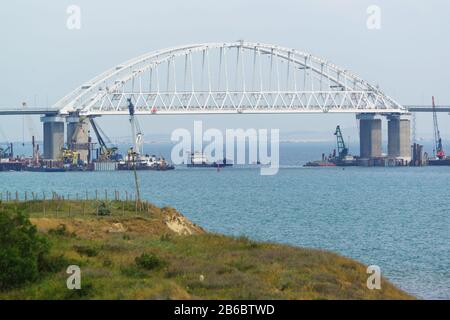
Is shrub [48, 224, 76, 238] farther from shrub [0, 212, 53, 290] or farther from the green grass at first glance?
shrub [0, 212, 53, 290]

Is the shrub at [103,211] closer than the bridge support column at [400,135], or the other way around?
the shrub at [103,211]

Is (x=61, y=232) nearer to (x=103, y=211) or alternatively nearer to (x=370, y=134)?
(x=103, y=211)

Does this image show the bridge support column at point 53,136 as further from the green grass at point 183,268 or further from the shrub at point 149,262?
the shrub at point 149,262

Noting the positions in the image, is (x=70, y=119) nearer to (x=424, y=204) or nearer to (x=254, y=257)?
(x=424, y=204)

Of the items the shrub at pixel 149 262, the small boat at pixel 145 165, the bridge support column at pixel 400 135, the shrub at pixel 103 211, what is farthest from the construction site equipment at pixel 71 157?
the shrub at pixel 149 262

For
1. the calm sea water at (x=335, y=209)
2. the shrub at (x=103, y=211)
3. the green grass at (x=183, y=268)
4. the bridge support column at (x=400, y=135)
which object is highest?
the bridge support column at (x=400, y=135)

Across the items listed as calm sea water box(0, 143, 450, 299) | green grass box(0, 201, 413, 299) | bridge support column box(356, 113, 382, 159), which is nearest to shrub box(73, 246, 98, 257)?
green grass box(0, 201, 413, 299)
